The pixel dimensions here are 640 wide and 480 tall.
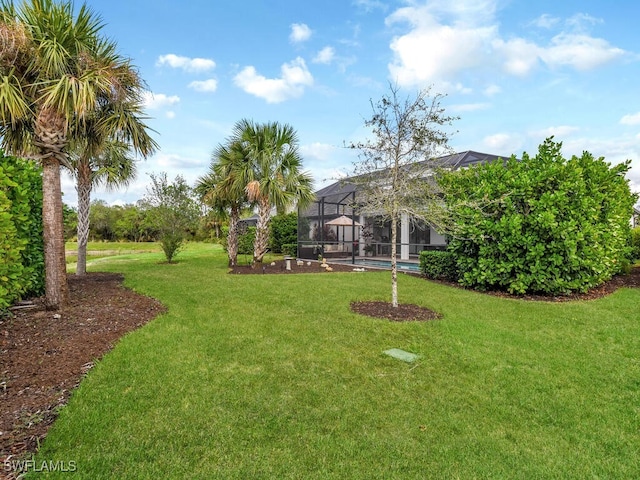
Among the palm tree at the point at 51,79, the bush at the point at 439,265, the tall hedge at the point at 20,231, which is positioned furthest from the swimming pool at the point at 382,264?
the tall hedge at the point at 20,231

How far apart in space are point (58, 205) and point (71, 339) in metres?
2.36

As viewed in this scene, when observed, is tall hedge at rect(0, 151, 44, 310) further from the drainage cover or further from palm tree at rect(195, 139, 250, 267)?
palm tree at rect(195, 139, 250, 267)

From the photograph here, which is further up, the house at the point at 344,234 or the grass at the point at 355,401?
the house at the point at 344,234

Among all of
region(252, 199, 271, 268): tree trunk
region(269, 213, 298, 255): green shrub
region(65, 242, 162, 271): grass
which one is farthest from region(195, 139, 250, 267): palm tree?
region(65, 242, 162, 271): grass

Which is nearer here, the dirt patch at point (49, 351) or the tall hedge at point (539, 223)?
the dirt patch at point (49, 351)

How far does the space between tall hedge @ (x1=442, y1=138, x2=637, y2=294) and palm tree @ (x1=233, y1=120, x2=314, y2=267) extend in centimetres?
551

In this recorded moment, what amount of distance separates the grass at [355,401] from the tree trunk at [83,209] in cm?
618

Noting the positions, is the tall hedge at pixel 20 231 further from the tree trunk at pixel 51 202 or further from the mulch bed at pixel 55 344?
the mulch bed at pixel 55 344

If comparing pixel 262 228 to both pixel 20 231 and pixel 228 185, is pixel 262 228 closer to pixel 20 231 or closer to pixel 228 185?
pixel 228 185

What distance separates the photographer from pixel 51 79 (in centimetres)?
529

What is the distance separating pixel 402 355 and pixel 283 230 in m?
15.8

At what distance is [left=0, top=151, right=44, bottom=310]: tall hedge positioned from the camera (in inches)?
180

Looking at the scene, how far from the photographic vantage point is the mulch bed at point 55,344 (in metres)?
2.63

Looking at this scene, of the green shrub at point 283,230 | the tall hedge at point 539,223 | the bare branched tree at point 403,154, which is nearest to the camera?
the bare branched tree at point 403,154
